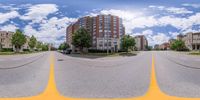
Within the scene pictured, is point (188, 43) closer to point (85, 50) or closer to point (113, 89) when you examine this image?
point (85, 50)

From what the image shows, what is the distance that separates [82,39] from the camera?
2552 inches

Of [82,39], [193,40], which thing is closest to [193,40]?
[193,40]

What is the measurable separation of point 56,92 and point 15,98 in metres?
1.25

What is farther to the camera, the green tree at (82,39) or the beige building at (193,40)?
the beige building at (193,40)

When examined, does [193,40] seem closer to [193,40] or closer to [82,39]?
[193,40]

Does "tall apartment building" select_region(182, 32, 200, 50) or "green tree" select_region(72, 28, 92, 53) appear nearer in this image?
"green tree" select_region(72, 28, 92, 53)

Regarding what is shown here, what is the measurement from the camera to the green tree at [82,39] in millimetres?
64569

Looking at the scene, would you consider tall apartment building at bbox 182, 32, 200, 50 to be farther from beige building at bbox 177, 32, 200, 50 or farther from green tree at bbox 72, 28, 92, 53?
green tree at bbox 72, 28, 92, 53

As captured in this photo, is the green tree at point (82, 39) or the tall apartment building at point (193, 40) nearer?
the green tree at point (82, 39)

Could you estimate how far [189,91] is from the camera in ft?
21.1

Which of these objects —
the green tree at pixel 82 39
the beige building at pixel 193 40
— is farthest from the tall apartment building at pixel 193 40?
the green tree at pixel 82 39

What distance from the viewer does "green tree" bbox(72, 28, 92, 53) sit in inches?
2542

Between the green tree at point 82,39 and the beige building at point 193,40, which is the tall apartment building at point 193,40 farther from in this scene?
the green tree at point 82,39

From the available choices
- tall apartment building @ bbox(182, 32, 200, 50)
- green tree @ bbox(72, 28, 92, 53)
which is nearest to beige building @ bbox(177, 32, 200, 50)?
tall apartment building @ bbox(182, 32, 200, 50)
